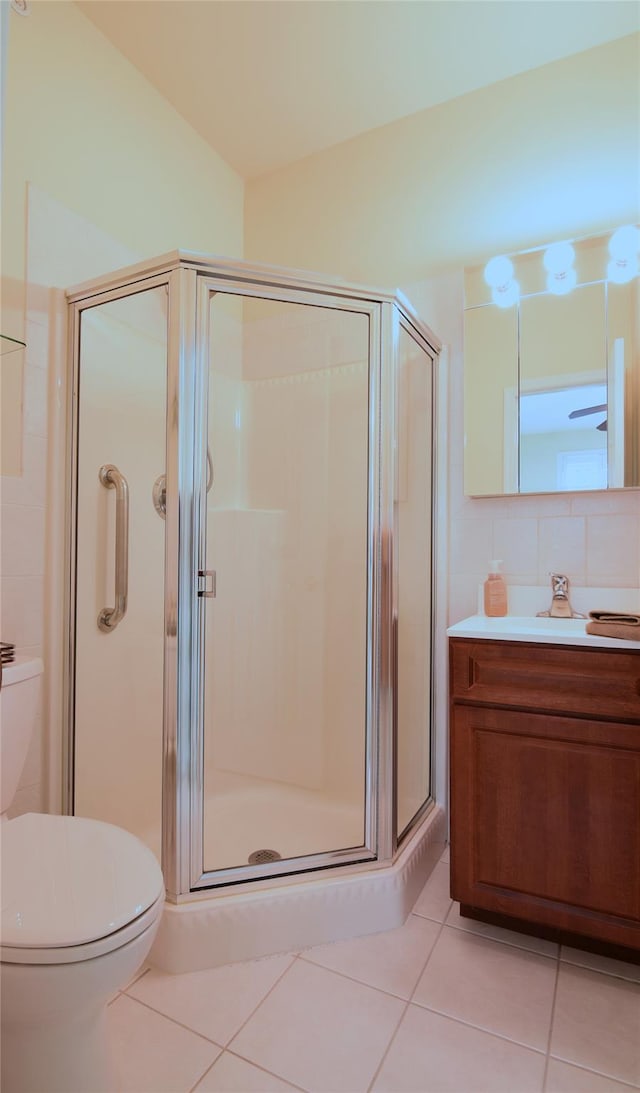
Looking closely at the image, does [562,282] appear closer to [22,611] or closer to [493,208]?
[493,208]

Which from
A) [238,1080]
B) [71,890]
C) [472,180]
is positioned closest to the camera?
[71,890]

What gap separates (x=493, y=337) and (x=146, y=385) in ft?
4.09

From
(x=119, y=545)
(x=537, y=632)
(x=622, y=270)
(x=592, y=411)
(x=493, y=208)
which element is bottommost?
(x=537, y=632)

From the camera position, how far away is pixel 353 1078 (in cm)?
115

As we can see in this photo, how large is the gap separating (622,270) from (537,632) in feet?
4.12

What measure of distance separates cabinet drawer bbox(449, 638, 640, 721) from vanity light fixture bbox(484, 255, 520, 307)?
126cm

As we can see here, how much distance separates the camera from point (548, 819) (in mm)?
1483

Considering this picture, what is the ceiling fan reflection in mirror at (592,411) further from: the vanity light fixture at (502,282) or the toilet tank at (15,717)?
the toilet tank at (15,717)

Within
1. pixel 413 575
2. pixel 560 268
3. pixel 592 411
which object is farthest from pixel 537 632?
pixel 560 268

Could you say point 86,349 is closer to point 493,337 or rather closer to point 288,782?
point 493,337

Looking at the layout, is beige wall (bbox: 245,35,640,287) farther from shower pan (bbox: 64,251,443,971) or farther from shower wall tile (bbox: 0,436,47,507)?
shower wall tile (bbox: 0,436,47,507)

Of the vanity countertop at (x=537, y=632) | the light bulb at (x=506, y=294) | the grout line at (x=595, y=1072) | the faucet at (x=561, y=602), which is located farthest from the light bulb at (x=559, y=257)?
the grout line at (x=595, y=1072)

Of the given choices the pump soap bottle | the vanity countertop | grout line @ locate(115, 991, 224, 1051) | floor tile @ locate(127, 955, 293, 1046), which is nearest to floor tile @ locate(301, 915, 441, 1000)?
floor tile @ locate(127, 955, 293, 1046)

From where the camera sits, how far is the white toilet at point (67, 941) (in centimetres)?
93
